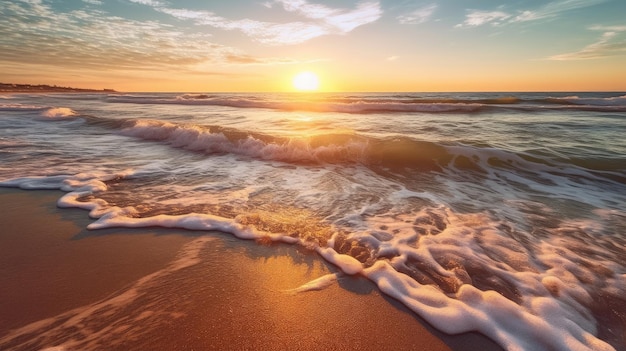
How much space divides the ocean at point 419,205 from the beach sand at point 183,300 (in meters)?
0.22

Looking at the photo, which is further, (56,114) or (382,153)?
(56,114)

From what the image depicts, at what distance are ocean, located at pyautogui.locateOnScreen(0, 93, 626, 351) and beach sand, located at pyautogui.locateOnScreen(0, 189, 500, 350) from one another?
218mm

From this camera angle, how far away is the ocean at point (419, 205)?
233cm

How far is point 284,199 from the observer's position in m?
4.57

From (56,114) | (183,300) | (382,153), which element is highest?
(56,114)

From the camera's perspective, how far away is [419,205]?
440cm

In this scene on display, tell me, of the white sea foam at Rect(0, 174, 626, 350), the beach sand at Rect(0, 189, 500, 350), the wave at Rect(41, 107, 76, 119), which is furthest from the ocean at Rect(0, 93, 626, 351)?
the wave at Rect(41, 107, 76, 119)

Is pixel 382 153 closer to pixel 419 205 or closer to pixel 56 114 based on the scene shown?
pixel 419 205

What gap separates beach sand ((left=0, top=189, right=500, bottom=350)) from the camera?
6.38 ft

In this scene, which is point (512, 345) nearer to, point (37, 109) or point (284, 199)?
point (284, 199)

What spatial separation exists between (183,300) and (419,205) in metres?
3.48

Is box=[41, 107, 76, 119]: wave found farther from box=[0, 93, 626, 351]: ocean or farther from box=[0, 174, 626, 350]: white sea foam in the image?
box=[0, 174, 626, 350]: white sea foam

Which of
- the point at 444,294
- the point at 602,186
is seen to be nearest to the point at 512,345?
the point at 444,294

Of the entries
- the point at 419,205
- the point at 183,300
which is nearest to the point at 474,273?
the point at 419,205
